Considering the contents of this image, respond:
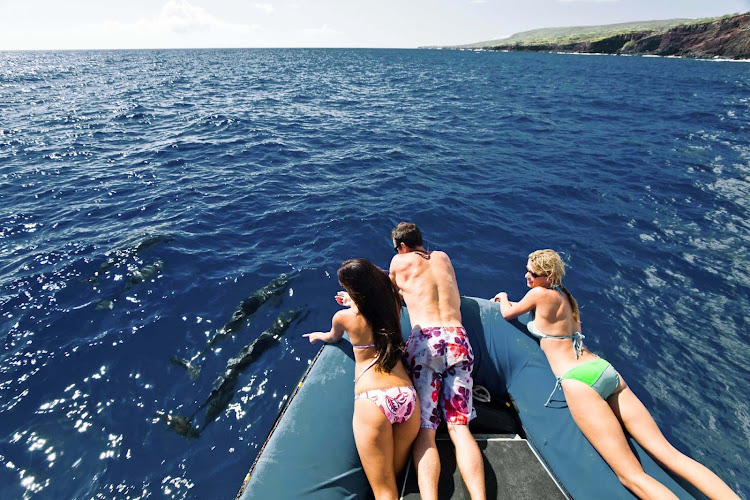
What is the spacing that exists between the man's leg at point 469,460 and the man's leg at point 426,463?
227 mm

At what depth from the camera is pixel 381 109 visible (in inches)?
859

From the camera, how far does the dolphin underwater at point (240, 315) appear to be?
17.2 ft

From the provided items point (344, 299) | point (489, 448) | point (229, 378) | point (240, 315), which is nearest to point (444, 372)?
point (489, 448)

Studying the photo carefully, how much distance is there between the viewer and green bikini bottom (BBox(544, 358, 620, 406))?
130 inches

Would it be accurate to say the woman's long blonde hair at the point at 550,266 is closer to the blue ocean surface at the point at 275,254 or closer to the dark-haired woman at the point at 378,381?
the dark-haired woman at the point at 378,381

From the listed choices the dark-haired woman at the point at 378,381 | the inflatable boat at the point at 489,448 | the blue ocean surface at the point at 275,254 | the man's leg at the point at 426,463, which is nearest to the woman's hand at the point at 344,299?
the dark-haired woman at the point at 378,381

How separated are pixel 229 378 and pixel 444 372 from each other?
3.20 m

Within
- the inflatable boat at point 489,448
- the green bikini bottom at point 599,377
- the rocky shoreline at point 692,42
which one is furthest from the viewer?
the rocky shoreline at point 692,42

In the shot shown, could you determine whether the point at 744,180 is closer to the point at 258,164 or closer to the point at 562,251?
the point at 562,251

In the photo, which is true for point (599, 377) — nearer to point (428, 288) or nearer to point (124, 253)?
point (428, 288)

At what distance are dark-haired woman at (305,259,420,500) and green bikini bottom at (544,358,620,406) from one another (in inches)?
65.5

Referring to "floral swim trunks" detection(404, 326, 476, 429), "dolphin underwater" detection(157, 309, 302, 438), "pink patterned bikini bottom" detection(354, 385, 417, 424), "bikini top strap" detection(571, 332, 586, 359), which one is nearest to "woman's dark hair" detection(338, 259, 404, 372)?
"pink patterned bikini bottom" detection(354, 385, 417, 424)

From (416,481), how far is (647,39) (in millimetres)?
111924

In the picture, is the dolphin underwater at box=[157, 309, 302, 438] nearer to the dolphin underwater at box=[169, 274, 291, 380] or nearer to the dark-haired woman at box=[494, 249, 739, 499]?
the dolphin underwater at box=[169, 274, 291, 380]
